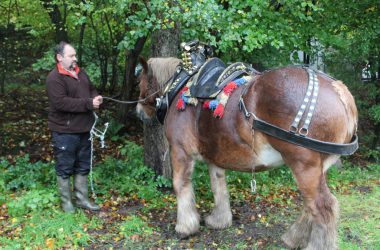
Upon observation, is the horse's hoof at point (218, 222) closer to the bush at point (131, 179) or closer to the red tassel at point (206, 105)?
the bush at point (131, 179)

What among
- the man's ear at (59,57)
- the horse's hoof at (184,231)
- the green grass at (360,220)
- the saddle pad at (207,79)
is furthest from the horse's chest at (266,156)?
the man's ear at (59,57)

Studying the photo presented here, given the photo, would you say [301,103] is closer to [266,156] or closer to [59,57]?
[266,156]

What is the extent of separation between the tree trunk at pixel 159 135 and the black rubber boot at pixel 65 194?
49.5 inches

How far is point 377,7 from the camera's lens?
7594 mm

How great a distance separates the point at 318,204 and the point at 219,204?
4.87ft

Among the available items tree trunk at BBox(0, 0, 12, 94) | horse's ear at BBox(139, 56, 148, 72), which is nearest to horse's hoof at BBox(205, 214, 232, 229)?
horse's ear at BBox(139, 56, 148, 72)

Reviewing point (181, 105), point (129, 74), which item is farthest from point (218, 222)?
point (129, 74)

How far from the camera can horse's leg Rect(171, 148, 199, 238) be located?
4.52 meters

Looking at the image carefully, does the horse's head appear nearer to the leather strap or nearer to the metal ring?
the leather strap

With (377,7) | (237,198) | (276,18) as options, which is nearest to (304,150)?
(237,198)

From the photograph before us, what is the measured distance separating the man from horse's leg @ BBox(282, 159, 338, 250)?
2.48 m

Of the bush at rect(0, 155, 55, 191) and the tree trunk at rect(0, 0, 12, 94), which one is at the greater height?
the tree trunk at rect(0, 0, 12, 94)

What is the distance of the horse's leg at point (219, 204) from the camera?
4.87 meters

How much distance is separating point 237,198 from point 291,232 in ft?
5.42
